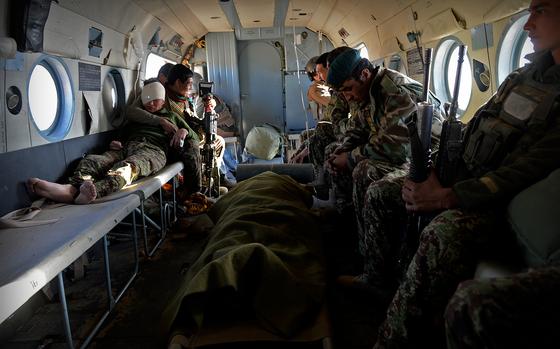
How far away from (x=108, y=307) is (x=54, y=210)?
82cm

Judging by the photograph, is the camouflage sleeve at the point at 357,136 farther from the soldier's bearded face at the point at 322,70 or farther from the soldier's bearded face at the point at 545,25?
the soldier's bearded face at the point at 545,25

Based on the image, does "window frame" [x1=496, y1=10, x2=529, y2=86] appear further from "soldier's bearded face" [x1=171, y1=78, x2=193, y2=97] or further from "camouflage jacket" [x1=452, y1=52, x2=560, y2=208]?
"soldier's bearded face" [x1=171, y1=78, x2=193, y2=97]

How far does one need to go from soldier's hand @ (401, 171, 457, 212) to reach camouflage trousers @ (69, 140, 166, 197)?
7.83ft

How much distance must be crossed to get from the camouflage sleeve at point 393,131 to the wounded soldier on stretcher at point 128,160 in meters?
2.20

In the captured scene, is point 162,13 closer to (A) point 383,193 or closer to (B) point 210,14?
(B) point 210,14

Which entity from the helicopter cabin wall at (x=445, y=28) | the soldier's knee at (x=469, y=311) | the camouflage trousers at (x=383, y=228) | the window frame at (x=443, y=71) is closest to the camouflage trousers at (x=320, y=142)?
the helicopter cabin wall at (x=445, y=28)

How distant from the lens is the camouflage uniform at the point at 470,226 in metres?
1.70

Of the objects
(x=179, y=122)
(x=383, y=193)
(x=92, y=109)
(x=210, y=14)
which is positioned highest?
(x=210, y=14)

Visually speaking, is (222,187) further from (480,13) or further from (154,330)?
(480,13)

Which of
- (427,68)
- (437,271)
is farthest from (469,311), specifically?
(427,68)

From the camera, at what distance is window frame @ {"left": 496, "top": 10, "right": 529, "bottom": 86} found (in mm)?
2941

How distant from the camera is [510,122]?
6.38ft

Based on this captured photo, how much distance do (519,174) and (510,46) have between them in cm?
188

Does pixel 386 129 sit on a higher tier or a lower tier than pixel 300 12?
lower
